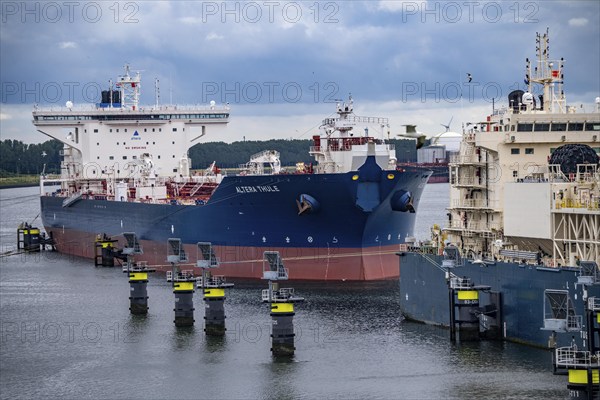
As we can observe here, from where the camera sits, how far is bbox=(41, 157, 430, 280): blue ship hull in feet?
165

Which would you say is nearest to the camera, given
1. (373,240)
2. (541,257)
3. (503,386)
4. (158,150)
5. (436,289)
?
(503,386)

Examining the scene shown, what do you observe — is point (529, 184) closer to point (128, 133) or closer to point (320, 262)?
point (320, 262)

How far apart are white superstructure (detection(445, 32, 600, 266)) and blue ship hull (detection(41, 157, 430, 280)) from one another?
1006 cm

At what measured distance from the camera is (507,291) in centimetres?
3334

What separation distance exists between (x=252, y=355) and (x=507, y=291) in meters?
7.34

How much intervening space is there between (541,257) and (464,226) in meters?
6.73

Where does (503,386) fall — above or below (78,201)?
below

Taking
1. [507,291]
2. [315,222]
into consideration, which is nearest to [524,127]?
[507,291]

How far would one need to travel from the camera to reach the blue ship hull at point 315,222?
50344 millimetres

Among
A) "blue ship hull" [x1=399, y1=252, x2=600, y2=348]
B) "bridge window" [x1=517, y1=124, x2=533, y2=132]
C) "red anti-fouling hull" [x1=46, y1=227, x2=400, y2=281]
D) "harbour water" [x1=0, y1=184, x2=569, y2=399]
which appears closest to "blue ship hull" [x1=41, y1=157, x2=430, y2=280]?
"red anti-fouling hull" [x1=46, y1=227, x2=400, y2=281]

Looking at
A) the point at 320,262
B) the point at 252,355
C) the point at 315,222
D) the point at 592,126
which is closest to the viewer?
the point at 252,355

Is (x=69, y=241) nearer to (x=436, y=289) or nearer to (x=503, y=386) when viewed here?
(x=436, y=289)

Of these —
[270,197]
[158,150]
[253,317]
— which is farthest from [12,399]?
[158,150]

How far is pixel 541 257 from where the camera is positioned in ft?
107
